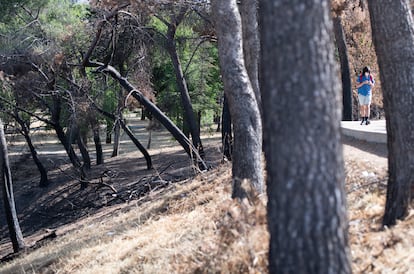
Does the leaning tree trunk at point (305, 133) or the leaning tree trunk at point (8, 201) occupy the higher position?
the leaning tree trunk at point (305, 133)

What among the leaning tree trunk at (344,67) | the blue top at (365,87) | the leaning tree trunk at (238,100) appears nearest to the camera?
the leaning tree trunk at (238,100)

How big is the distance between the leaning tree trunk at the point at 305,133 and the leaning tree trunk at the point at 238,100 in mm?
4833

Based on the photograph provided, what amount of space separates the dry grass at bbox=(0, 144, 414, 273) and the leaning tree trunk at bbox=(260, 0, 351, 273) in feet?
5.20

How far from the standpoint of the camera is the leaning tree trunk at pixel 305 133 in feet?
12.8

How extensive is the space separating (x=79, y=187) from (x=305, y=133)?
25.5 metres

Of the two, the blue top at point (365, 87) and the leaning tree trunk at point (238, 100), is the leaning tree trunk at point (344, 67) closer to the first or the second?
the blue top at point (365, 87)

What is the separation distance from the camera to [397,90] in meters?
6.28

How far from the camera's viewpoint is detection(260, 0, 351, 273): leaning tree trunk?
391cm

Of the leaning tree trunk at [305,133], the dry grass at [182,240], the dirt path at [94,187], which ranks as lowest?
the dirt path at [94,187]

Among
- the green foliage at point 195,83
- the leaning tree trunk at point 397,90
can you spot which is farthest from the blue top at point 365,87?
the green foliage at point 195,83

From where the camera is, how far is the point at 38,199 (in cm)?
2823

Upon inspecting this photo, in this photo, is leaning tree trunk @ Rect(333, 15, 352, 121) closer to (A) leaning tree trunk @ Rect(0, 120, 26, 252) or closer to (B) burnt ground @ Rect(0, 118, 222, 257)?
(B) burnt ground @ Rect(0, 118, 222, 257)

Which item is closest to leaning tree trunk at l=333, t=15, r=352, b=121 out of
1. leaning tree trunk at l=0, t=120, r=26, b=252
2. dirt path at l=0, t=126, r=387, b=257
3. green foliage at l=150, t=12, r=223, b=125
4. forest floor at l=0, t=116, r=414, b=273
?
dirt path at l=0, t=126, r=387, b=257

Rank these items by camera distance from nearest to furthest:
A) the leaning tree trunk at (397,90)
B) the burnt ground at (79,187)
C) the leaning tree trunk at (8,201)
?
the leaning tree trunk at (397,90)
the leaning tree trunk at (8,201)
the burnt ground at (79,187)
